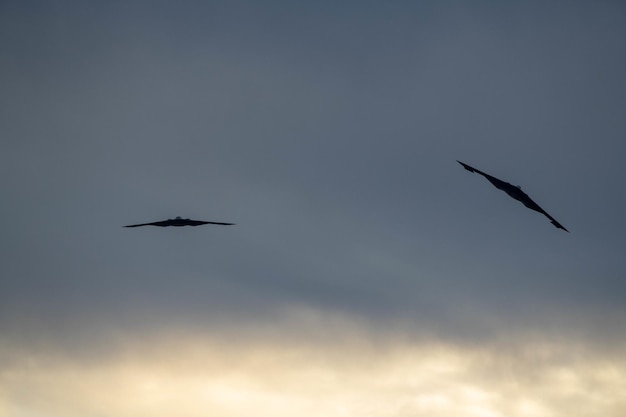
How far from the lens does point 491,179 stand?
11412 cm

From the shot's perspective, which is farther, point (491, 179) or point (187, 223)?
point (187, 223)

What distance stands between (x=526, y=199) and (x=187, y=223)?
5426 centimetres

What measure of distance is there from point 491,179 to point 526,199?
20.3ft

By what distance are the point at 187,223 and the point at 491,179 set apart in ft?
163

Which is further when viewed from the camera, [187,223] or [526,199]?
[187,223]

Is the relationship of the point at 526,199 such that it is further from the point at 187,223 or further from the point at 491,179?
the point at 187,223

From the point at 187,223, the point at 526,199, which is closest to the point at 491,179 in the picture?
the point at 526,199

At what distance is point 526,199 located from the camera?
114938mm

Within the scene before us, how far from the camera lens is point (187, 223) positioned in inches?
5037
